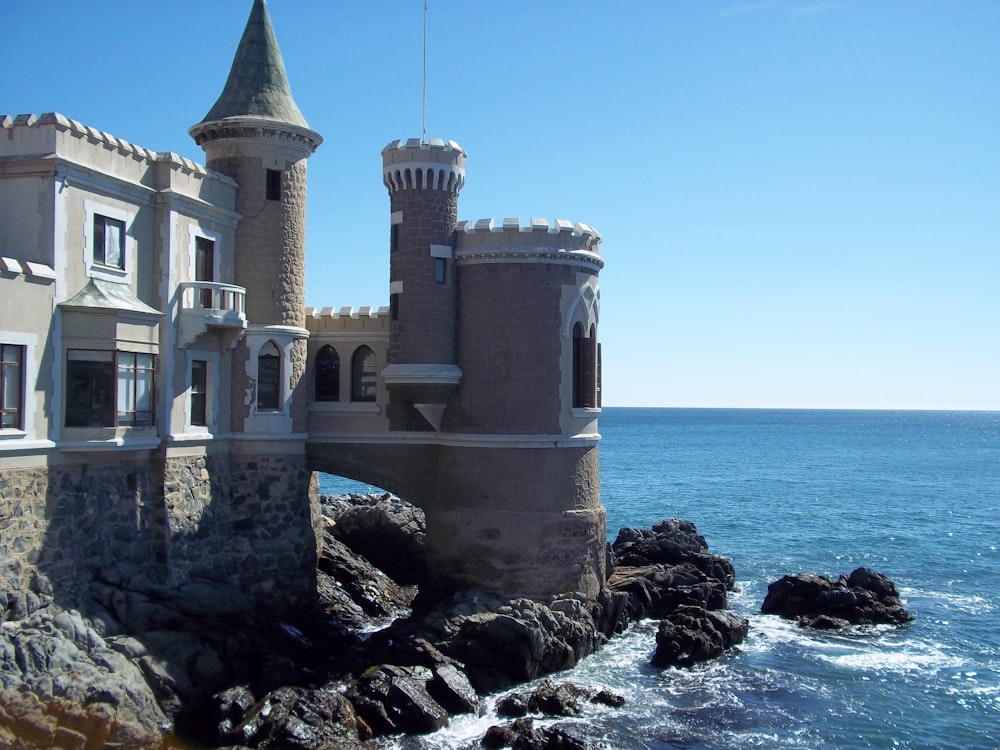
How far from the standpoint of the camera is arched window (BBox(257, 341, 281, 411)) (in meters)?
29.2

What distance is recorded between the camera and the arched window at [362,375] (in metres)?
31.4

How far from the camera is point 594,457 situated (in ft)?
103

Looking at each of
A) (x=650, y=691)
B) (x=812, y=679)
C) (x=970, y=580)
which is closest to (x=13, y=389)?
Answer: (x=650, y=691)

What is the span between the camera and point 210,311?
87.1 ft

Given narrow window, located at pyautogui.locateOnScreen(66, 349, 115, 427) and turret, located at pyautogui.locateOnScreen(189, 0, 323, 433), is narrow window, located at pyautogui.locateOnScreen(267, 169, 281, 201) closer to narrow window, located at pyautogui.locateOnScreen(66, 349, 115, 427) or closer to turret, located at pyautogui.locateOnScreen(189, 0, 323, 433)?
turret, located at pyautogui.locateOnScreen(189, 0, 323, 433)

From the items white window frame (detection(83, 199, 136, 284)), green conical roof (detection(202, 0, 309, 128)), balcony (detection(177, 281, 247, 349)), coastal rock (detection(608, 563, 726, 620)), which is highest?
green conical roof (detection(202, 0, 309, 128))

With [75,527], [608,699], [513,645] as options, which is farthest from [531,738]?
[75,527]

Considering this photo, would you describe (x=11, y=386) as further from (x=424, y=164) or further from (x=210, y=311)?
(x=424, y=164)

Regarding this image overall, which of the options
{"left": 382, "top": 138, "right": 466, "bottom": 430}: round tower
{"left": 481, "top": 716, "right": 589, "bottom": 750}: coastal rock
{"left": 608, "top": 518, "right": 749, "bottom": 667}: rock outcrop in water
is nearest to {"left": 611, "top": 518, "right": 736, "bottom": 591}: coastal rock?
{"left": 608, "top": 518, "right": 749, "bottom": 667}: rock outcrop in water

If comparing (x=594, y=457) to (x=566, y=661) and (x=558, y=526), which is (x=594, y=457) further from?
(x=566, y=661)

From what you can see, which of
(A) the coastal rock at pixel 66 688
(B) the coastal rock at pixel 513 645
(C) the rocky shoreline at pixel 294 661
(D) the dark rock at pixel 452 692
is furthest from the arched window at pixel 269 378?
(D) the dark rock at pixel 452 692

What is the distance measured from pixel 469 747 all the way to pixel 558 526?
8.75 metres

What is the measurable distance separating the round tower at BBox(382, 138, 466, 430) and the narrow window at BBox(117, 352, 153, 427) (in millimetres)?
7396

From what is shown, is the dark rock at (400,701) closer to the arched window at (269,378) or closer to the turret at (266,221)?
the turret at (266,221)
